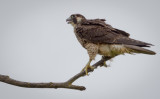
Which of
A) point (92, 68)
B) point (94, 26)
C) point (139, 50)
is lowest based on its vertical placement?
point (92, 68)

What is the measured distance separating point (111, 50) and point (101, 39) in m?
0.50

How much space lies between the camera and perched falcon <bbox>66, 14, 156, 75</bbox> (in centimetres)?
532

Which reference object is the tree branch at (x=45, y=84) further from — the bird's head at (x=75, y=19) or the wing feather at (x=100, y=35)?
the bird's head at (x=75, y=19)

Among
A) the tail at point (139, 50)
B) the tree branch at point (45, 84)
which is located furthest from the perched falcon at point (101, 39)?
the tree branch at point (45, 84)

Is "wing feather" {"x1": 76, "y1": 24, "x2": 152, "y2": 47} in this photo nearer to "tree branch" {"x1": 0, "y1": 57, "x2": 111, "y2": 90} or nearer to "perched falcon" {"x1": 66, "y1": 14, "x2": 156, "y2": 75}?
"perched falcon" {"x1": 66, "y1": 14, "x2": 156, "y2": 75}

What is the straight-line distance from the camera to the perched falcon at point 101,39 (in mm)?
5320

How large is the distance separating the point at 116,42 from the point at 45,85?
2.03m

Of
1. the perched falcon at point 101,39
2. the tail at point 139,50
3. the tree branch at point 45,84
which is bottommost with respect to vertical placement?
the tree branch at point 45,84

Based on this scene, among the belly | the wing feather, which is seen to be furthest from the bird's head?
the belly

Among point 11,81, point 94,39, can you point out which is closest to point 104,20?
point 94,39

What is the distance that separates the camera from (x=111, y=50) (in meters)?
5.63

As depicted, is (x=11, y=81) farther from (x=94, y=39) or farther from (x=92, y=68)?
(x=94, y=39)

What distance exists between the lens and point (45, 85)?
14.5ft

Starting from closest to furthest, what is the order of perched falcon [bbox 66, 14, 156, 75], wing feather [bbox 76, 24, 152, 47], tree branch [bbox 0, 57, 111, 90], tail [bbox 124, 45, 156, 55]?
tree branch [bbox 0, 57, 111, 90] < tail [bbox 124, 45, 156, 55] < perched falcon [bbox 66, 14, 156, 75] < wing feather [bbox 76, 24, 152, 47]
